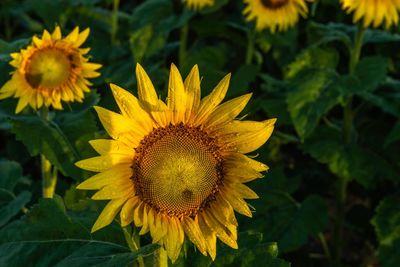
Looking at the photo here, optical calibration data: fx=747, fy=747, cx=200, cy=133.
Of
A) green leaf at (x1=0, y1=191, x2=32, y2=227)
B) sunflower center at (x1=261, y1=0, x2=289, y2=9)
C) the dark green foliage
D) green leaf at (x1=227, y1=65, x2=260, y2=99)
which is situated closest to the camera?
the dark green foliage

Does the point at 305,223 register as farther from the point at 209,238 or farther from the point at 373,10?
the point at 209,238

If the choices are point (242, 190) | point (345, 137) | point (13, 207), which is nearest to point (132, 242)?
point (242, 190)

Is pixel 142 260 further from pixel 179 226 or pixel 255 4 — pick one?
pixel 255 4

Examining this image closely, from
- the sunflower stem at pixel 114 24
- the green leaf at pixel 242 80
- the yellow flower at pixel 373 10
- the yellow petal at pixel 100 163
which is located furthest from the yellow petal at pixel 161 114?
the sunflower stem at pixel 114 24

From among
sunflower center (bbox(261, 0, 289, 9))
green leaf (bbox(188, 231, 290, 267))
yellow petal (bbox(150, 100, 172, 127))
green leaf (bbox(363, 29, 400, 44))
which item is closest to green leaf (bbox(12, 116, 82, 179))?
green leaf (bbox(188, 231, 290, 267))

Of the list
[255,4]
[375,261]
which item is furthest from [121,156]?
[375,261]

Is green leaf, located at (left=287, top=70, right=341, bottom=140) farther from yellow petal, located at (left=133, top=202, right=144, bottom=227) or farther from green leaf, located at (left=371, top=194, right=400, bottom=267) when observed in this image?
yellow petal, located at (left=133, top=202, right=144, bottom=227)
